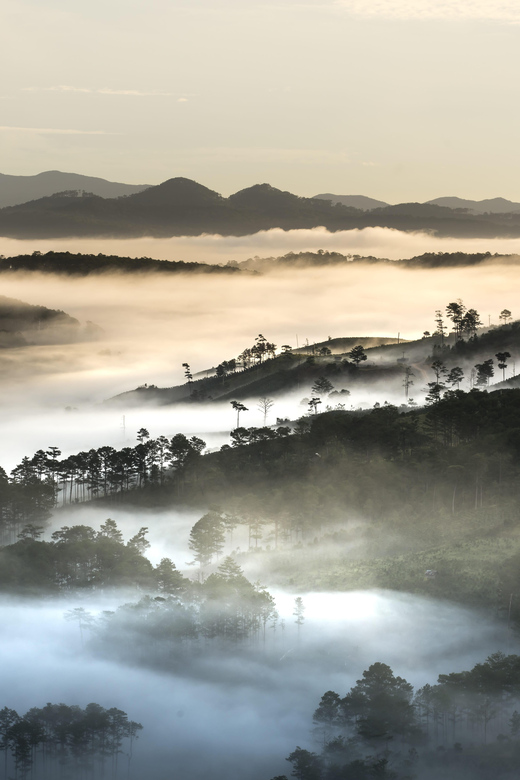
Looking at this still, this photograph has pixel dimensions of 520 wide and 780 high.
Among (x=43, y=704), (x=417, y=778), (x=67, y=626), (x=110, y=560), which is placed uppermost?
(x=110, y=560)

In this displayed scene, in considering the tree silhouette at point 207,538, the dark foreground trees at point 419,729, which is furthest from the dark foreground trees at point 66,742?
the tree silhouette at point 207,538

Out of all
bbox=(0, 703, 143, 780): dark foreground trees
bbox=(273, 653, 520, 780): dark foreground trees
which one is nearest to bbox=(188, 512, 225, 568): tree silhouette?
bbox=(0, 703, 143, 780): dark foreground trees

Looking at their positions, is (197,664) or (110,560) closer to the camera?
(197,664)

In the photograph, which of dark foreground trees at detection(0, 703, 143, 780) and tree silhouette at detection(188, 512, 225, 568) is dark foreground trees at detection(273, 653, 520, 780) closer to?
dark foreground trees at detection(0, 703, 143, 780)

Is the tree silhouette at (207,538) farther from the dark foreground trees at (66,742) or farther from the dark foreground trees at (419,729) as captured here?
the dark foreground trees at (419,729)

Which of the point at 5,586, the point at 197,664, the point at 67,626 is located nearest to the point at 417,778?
the point at 197,664

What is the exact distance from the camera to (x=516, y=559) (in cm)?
14062

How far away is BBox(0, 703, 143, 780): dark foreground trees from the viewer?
4781 inches

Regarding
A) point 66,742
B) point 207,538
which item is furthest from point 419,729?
point 207,538

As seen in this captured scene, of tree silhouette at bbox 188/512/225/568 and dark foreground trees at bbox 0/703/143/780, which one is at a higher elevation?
tree silhouette at bbox 188/512/225/568

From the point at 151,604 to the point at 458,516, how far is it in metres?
55.0

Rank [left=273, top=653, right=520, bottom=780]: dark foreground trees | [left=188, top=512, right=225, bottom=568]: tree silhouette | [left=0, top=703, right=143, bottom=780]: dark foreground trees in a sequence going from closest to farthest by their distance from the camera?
[left=273, top=653, right=520, bottom=780]: dark foreground trees, [left=0, top=703, right=143, bottom=780]: dark foreground trees, [left=188, top=512, right=225, bottom=568]: tree silhouette

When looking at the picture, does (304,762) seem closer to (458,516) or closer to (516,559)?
(516,559)

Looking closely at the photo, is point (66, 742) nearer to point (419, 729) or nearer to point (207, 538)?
point (419, 729)
